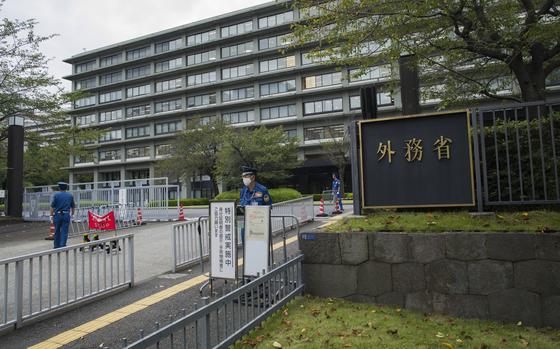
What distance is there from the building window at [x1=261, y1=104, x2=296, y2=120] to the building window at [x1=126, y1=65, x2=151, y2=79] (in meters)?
20.8

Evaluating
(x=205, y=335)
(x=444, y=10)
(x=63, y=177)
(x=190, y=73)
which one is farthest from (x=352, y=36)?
(x=63, y=177)

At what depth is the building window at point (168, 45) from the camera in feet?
172

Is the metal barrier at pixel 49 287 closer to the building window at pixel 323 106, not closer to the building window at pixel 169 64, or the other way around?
the building window at pixel 323 106

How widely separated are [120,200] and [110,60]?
4693cm

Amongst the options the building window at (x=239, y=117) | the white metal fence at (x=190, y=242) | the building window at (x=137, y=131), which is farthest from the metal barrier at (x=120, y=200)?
the building window at (x=137, y=131)

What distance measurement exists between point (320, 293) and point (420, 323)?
1540 millimetres

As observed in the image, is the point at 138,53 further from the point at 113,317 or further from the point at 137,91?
the point at 113,317

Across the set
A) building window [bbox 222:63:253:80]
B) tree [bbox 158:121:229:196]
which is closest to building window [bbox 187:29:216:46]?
building window [bbox 222:63:253:80]

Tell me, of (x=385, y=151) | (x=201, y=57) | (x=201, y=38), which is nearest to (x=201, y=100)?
(x=201, y=57)

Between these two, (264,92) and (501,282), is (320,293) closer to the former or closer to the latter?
(501,282)

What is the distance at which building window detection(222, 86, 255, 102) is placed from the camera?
4675cm

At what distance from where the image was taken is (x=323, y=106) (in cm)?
4191

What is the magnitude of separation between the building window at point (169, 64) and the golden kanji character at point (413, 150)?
165 feet

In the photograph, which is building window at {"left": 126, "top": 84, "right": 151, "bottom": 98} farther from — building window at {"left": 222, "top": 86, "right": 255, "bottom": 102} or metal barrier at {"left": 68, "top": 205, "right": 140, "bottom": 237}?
metal barrier at {"left": 68, "top": 205, "right": 140, "bottom": 237}
